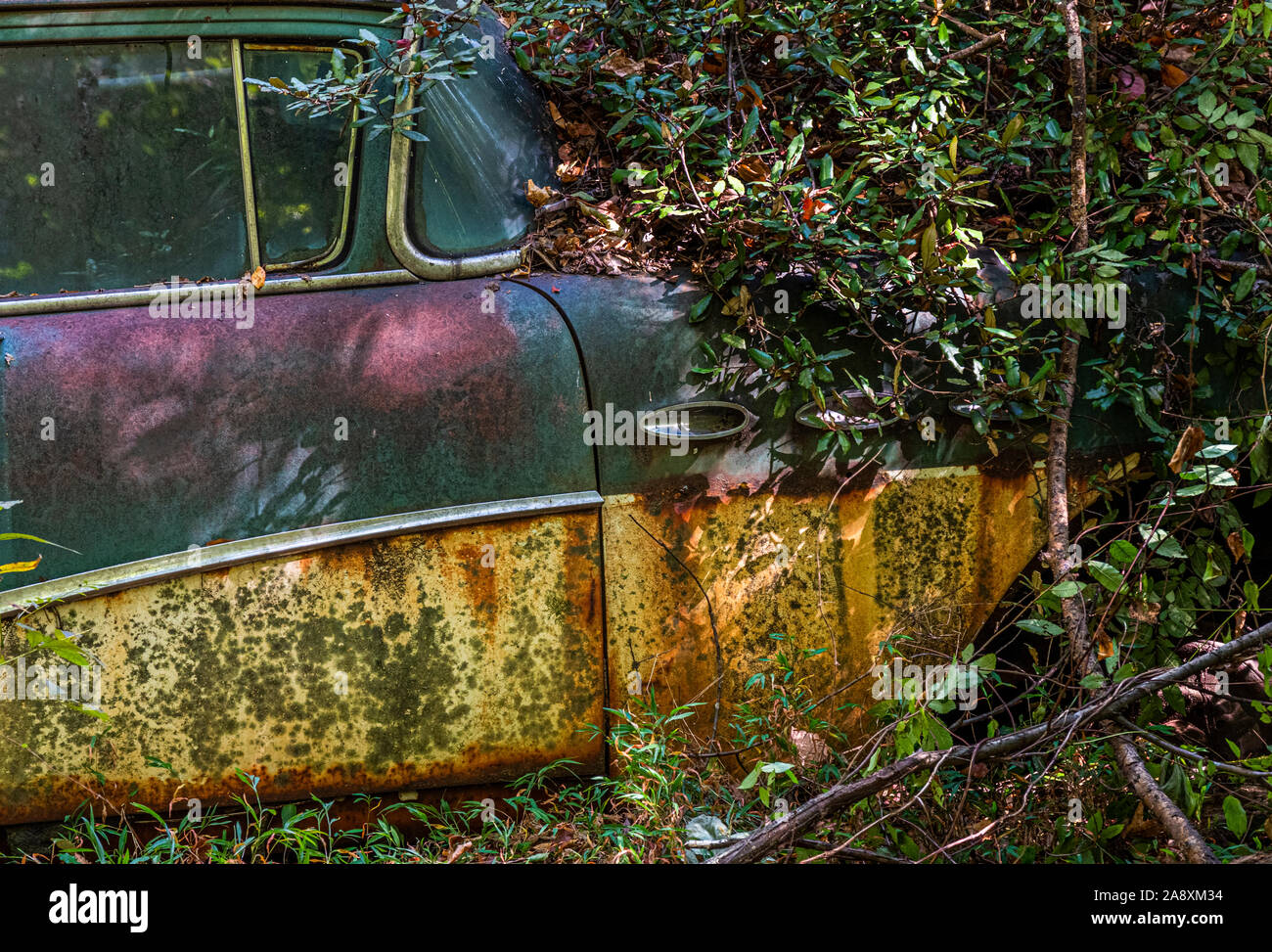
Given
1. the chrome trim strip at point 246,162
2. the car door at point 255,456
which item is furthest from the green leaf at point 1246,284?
the chrome trim strip at point 246,162

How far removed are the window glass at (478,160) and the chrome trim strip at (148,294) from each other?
128 millimetres

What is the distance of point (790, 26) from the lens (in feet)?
7.92

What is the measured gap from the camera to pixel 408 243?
2213mm

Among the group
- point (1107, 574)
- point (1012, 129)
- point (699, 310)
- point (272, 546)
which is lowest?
point (1107, 574)

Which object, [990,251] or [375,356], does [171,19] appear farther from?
[990,251]

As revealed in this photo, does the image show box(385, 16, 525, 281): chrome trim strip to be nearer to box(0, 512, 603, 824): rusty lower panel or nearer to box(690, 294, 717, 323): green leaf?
box(690, 294, 717, 323): green leaf

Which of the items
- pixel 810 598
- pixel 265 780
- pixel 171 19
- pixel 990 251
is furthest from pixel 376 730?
pixel 990 251

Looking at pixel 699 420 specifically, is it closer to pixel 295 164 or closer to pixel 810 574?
pixel 810 574

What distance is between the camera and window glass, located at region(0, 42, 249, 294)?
6.98 feet

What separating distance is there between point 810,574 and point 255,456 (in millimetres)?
1237

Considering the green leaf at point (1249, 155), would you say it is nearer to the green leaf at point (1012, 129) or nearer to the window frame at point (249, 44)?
the green leaf at point (1012, 129)

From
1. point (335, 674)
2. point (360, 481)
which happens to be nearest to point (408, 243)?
point (360, 481)

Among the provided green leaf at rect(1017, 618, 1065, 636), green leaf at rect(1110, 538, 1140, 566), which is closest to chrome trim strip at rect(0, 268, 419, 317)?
green leaf at rect(1017, 618, 1065, 636)

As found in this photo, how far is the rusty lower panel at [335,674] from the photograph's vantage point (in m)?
2.07
